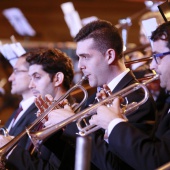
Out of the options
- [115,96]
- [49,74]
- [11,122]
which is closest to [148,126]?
[115,96]

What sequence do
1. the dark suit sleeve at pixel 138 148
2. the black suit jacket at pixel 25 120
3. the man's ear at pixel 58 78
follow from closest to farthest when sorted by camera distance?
the dark suit sleeve at pixel 138 148 < the man's ear at pixel 58 78 < the black suit jacket at pixel 25 120

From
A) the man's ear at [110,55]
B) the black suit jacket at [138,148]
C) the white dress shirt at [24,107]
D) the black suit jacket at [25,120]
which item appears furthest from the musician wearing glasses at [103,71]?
the white dress shirt at [24,107]

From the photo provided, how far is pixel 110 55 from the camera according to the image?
3129 mm

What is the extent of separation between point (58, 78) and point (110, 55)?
76cm

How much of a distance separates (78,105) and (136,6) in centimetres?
605

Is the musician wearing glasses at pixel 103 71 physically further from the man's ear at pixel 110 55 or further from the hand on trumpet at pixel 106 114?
the hand on trumpet at pixel 106 114

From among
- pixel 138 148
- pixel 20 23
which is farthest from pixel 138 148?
pixel 20 23

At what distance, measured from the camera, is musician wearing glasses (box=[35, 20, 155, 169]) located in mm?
2854

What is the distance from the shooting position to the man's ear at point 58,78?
12.3ft

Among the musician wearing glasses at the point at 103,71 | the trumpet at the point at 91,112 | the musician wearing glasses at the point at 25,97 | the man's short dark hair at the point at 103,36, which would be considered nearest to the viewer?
the trumpet at the point at 91,112

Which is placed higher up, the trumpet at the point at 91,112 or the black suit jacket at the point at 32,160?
the trumpet at the point at 91,112

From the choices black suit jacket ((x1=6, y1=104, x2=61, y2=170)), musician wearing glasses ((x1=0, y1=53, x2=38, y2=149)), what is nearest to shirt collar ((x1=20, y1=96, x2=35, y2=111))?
musician wearing glasses ((x1=0, y1=53, x2=38, y2=149))

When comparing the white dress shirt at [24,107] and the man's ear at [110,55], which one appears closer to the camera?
the man's ear at [110,55]

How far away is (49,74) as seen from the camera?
3799 mm
